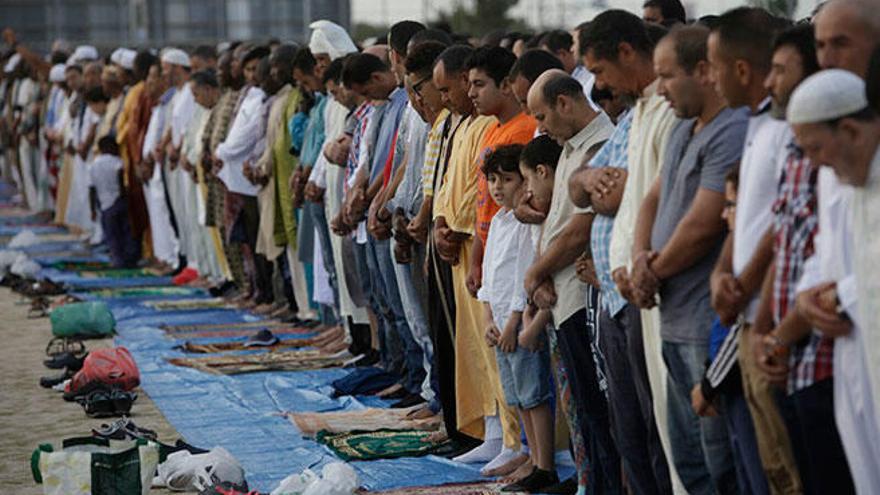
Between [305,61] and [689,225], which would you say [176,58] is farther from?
[689,225]

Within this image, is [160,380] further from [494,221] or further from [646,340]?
[646,340]

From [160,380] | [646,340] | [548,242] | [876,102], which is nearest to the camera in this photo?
→ [876,102]

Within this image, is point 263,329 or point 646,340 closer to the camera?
point 646,340

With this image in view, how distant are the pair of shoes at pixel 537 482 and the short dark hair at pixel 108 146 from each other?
9715 mm

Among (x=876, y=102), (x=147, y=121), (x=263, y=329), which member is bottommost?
(x=263, y=329)

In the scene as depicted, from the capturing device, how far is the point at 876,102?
14.3ft

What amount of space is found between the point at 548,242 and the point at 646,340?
0.96 metres

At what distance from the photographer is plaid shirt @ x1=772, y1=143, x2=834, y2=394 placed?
15.0 ft

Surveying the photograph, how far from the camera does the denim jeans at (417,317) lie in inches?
348

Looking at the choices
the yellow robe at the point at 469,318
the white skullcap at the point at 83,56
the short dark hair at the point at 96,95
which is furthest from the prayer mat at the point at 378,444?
the white skullcap at the point at 83,56

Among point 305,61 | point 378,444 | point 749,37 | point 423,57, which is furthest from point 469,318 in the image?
point 305,61

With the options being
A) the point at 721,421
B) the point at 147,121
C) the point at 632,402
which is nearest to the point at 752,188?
the point at 721,421

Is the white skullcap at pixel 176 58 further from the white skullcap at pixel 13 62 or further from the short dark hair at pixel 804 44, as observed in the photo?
the short dark hair at pixel 804 44

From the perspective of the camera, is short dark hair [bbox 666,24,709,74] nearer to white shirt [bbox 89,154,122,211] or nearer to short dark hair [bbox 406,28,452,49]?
short dark hair [bbox 406,28,452,49]
